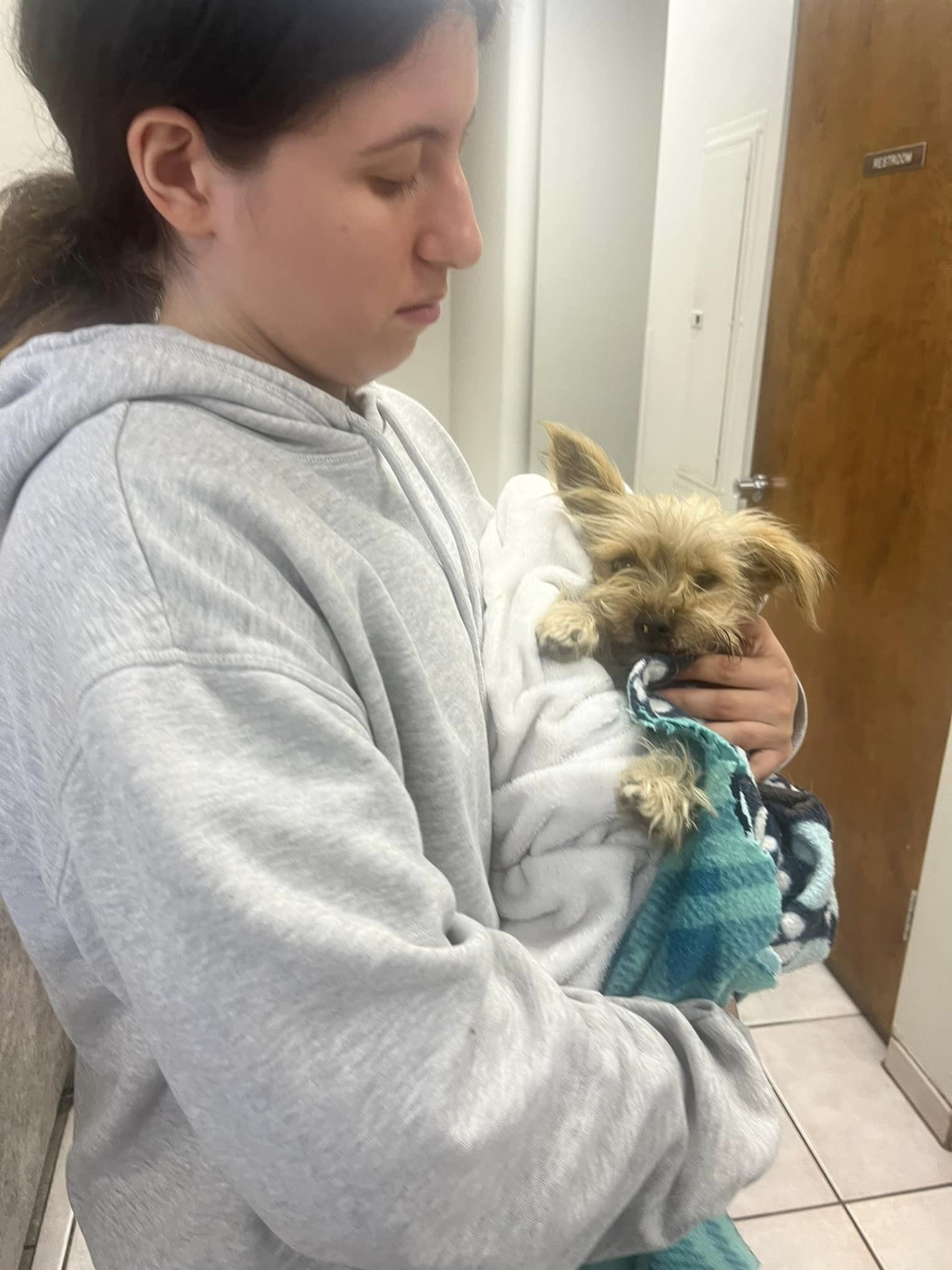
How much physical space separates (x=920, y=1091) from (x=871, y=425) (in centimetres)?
140

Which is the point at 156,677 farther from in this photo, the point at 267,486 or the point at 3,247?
the point at 3,247

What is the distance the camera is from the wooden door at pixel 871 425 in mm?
1702

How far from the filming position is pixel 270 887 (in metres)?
0.43

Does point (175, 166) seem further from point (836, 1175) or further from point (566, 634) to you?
point (836, 1175)

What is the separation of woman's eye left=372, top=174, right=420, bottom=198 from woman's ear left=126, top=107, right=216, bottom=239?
10cm

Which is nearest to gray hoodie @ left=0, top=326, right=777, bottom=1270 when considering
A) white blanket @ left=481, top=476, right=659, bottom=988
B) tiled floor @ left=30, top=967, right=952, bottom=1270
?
white blanket @ left=481, top=476, right=659, bottom=988

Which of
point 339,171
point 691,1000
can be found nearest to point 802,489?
point 691,1000

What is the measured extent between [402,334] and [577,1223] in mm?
580

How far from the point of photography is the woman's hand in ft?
3.17

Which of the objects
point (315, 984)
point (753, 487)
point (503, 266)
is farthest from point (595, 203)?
point (315, 984)

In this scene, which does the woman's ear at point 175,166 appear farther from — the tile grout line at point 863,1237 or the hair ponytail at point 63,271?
the tile grout line at point 863,1237

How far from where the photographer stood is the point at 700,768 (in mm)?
846

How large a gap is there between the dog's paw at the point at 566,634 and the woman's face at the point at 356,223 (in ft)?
1.21

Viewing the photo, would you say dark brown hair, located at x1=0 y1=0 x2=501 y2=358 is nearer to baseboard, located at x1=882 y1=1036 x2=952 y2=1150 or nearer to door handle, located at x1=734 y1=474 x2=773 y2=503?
door handle, located at x1=734 y1=474 x2=773 y2=503
